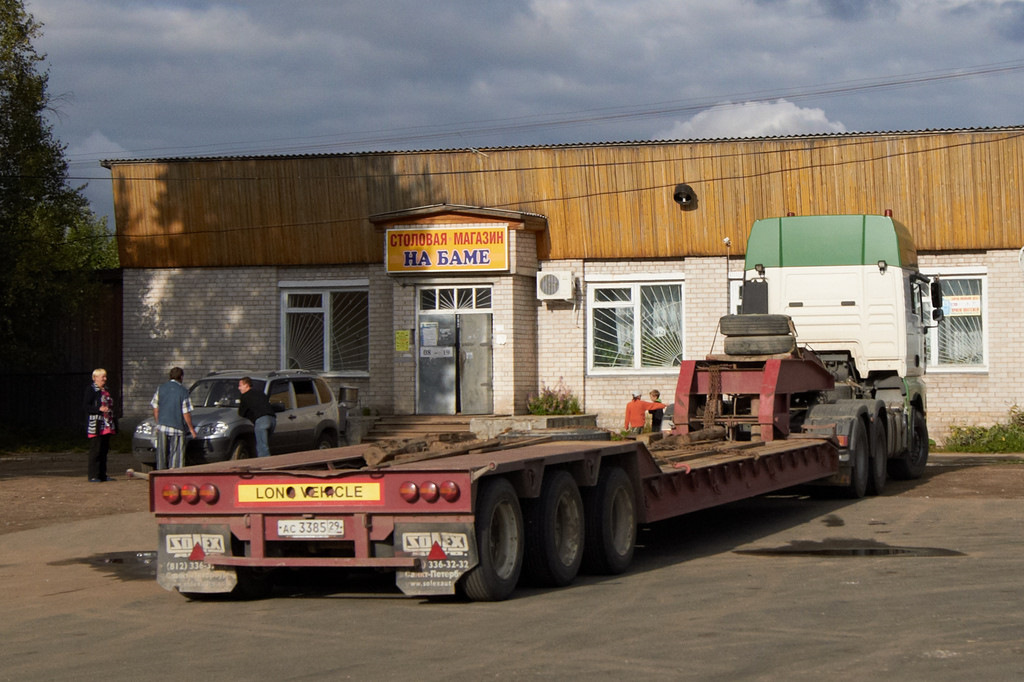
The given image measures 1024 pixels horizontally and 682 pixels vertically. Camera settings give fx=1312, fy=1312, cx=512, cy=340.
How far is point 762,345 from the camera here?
1588cm

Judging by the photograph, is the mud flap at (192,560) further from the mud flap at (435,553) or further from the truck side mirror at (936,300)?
the truck side mirror at (936,300)

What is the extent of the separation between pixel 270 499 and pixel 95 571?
10.4 feet

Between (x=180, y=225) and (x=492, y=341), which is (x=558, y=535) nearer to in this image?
(x=492, y=341)

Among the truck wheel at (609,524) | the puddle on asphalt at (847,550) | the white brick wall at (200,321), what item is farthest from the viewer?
the white brick wall at (200,321)

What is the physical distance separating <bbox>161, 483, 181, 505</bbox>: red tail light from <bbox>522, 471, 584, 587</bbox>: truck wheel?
2505 mm

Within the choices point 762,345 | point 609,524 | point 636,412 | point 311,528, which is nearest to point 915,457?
point 762,345

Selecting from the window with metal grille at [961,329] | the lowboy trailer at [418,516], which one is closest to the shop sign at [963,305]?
the window with metal grille at [961,329]

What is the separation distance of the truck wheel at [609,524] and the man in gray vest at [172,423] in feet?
28.1

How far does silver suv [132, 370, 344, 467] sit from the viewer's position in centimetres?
1878

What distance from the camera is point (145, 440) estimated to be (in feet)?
63.6

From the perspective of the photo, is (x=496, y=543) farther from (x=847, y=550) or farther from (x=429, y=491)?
(x=847, y=550)

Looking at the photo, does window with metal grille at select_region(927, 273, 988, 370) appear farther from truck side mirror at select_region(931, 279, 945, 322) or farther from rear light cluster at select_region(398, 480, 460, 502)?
rear light cluster at select_region(398, 480, 460, 502)

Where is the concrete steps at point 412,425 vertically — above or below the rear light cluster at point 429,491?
below

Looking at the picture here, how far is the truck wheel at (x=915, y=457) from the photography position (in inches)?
728
